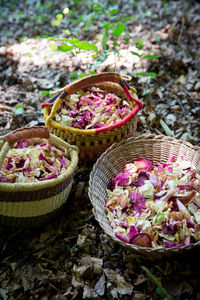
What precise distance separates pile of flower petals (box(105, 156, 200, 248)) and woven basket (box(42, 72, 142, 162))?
278 millimetres

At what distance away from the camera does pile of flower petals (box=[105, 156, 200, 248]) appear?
174 centimetres

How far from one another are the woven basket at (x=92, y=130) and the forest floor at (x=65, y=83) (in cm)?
24

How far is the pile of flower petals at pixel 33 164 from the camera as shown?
1970 mm

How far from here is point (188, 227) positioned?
1.77m

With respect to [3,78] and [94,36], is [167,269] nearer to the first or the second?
[3,78]

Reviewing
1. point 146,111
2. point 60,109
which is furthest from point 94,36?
point 60,109

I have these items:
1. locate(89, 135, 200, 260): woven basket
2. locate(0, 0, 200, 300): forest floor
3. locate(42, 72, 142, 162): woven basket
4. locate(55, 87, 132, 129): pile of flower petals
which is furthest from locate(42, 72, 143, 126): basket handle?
locate(0, 0, 200, 300): forest floor

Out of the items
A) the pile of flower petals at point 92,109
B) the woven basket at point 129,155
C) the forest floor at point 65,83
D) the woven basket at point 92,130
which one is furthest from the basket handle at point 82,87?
the forest floor at point 65,83

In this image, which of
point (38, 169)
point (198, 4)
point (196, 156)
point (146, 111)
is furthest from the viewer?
point (198, 4)

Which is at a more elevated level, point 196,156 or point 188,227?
point 196,156

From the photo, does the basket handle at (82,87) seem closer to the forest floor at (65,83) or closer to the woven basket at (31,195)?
the woven basket at (31,195)

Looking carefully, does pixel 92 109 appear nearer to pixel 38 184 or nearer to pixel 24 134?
pixel 24 134

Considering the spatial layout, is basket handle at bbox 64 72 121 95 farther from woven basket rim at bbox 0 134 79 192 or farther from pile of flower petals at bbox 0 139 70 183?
woven basket rim at bbox 0 134 79 192

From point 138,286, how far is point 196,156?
102 cm
